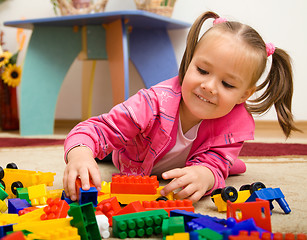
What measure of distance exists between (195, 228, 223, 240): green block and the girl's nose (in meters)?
0.34

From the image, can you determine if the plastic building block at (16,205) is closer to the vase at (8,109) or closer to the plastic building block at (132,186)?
the plastic building block at (132,186)

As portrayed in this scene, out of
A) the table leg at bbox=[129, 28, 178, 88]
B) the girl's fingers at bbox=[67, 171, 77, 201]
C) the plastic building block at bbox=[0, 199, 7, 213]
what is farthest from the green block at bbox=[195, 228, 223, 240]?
the table leg at bbox=[129, 28, 178, 88]

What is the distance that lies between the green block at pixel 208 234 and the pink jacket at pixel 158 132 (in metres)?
0.32

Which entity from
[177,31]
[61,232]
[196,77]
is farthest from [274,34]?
[61,232]

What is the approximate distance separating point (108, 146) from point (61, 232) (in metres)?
0.34

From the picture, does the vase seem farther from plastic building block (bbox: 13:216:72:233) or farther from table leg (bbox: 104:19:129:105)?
plastic building block (bbox: 13:216:72:233)

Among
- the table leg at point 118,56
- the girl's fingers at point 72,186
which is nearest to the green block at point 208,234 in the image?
the girl's fingers at point 72,186

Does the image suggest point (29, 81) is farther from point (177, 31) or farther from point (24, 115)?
point (177, 31)

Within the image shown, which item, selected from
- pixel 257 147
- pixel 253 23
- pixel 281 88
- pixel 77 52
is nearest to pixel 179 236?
pixel 281 88

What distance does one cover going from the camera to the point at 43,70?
1.69m

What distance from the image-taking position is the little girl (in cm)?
72

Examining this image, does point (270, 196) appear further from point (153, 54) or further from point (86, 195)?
point (153, 54)

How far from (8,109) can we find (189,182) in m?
1.55

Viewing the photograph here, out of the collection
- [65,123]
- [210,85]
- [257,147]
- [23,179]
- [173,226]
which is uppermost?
[210,85]
